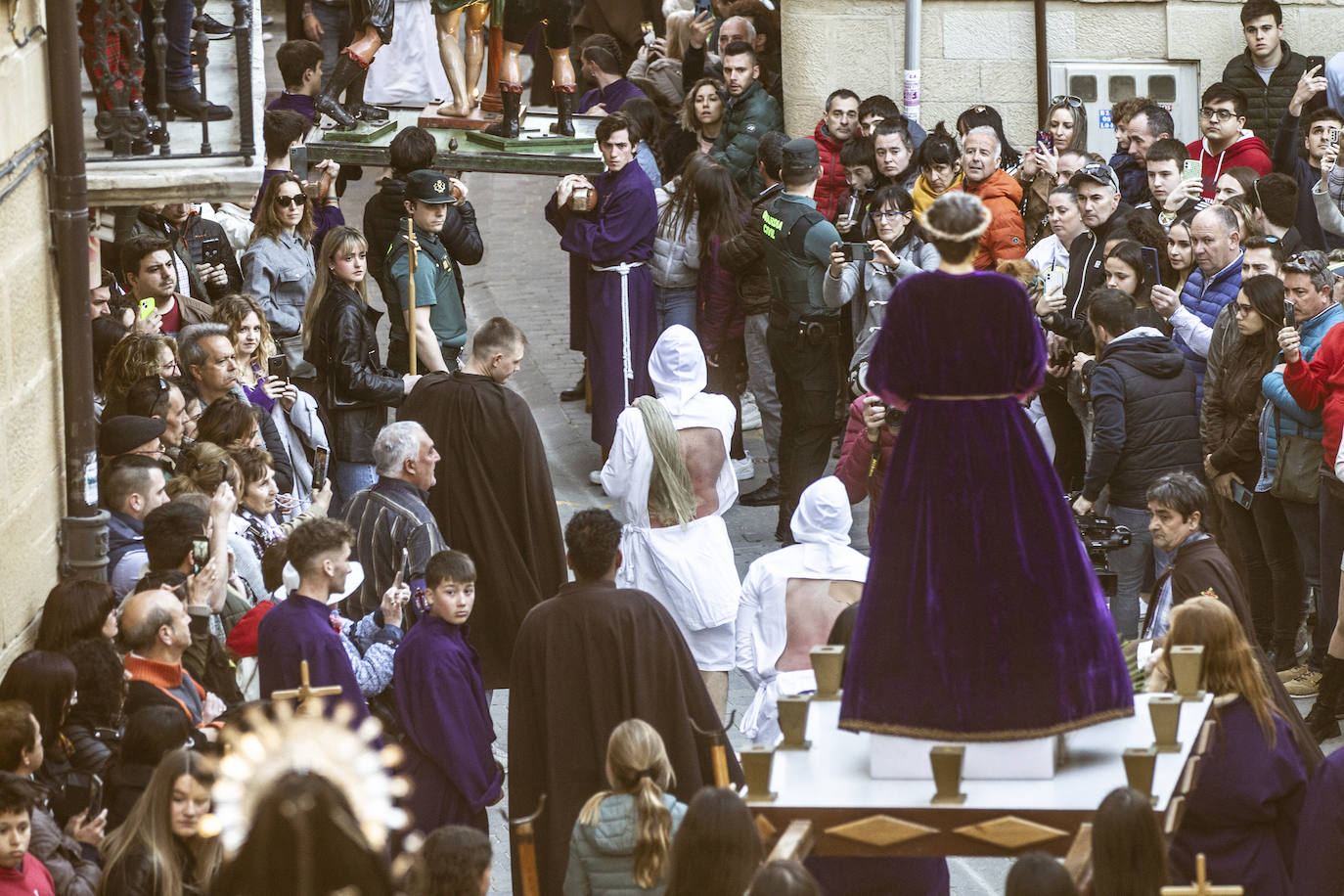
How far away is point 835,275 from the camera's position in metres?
10.8

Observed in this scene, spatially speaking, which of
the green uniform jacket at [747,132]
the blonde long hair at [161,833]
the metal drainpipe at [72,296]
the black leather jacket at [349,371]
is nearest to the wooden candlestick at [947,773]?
the blonde long hair at [161,833]

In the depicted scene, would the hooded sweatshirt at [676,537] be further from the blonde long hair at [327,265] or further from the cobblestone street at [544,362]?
the blonde long hair at [327,265]

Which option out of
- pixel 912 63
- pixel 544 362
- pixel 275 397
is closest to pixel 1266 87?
pixel 912 63

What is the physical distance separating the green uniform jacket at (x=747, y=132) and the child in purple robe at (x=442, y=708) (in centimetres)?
630

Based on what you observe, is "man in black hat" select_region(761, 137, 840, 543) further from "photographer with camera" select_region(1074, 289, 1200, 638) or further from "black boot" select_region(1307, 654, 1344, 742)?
"black boot" select_region(1307, 654, 1344, 742)

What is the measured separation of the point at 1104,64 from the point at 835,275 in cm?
488

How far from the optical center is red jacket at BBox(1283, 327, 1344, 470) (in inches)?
337

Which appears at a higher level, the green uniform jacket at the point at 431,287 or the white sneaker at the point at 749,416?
the green uniform jacket at the point at 431,287

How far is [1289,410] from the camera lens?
28.9 ft

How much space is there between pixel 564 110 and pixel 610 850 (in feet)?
22.2

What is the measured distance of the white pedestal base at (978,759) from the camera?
472cm

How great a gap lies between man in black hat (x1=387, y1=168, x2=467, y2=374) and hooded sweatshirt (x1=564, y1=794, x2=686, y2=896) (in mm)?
4944

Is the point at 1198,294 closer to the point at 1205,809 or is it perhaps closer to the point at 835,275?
the point at 835,275

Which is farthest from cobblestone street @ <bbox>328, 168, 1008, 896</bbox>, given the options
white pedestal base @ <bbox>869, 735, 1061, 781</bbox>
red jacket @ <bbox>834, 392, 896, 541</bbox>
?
white pedestal base @ <bbox>869, 735, 1061, 781</bbox>
